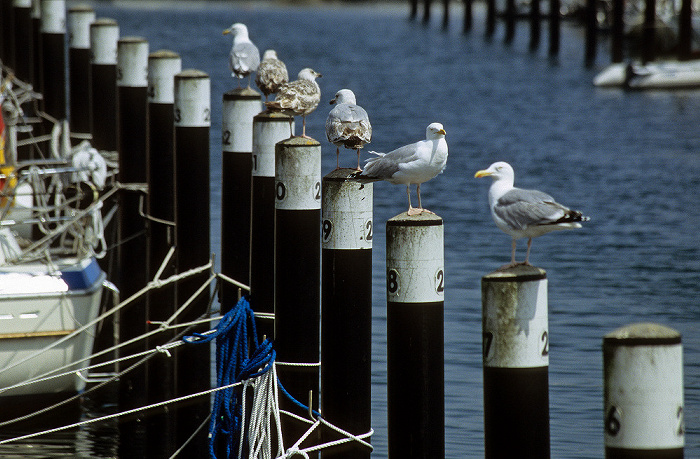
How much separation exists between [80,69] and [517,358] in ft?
33.4

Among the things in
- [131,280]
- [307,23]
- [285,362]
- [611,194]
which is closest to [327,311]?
[285,362]

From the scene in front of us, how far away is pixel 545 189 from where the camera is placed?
2270cm

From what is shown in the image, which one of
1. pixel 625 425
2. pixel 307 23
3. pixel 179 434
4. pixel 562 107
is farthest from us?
pixel 307 23

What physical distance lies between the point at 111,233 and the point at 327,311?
6.35 meters

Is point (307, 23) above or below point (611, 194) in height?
above

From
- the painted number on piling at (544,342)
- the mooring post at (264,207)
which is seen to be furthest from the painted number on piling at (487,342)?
the mooring post at (264,207)

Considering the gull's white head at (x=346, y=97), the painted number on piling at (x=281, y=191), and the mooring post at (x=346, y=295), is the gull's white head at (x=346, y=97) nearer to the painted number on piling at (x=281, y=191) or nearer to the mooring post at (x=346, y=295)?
the painted number on piling at (x=281, y=191)

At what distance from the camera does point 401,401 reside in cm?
632

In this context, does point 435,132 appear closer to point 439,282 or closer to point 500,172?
point 500,172

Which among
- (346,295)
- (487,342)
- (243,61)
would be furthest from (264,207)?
(487,342)

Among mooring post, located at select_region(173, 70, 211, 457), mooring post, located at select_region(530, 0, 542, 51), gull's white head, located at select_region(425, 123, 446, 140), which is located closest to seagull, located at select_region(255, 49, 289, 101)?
mooring post, located at select_region(173, 70, 211, 457)

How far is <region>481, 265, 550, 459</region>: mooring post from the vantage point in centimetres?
556

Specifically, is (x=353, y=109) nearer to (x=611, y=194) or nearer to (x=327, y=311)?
(x=327, y=311)

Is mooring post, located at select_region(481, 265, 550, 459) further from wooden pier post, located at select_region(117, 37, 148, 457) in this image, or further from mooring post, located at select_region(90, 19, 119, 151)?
mooring post, located at select_region(90, 19, 119, 151)
